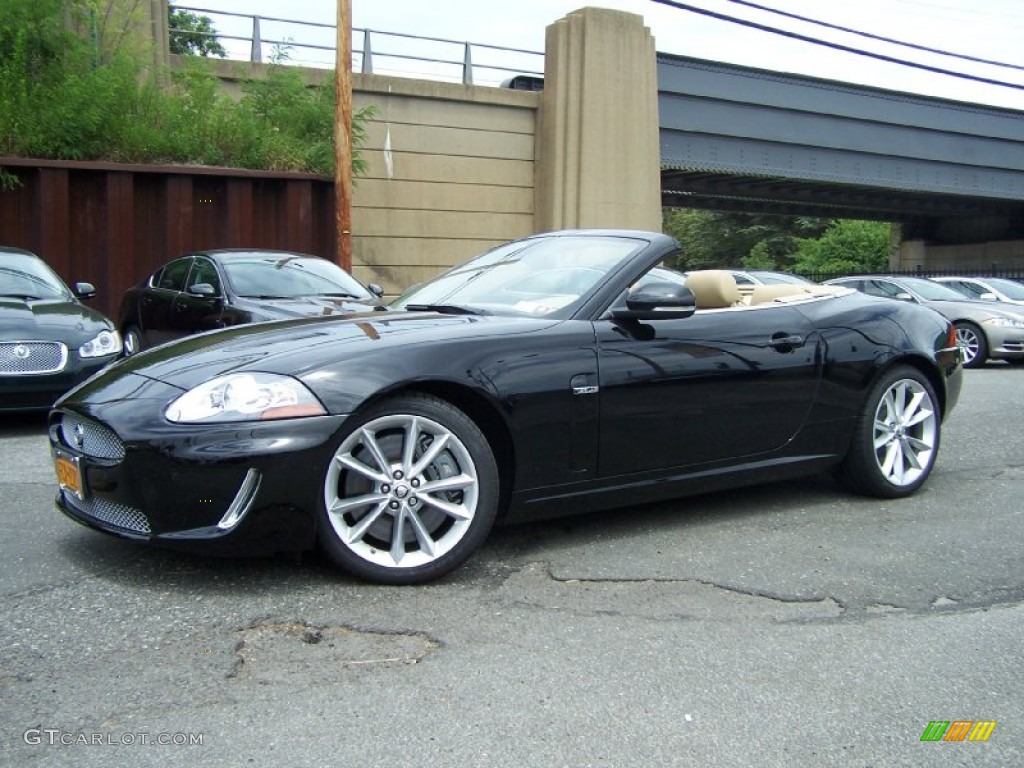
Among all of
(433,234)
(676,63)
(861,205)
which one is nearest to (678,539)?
(433,234)

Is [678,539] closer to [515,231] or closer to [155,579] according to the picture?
[155,579]

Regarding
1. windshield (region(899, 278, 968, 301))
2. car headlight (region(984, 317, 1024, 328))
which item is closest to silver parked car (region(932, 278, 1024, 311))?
windshield (region(899, 278, 968, 301))

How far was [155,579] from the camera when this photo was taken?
358 cm

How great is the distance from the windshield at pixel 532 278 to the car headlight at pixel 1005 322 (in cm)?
1108

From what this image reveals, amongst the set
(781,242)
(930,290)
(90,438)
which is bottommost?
(90,438)

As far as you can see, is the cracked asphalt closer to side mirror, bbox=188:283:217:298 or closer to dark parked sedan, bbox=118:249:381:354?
dark parked sedan, bbox=118:249:381:354

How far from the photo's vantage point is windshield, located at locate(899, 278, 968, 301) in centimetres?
1474

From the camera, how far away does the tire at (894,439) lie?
5.00 metres

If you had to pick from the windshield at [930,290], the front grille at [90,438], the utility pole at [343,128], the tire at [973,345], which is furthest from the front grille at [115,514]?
the windshield at [930,290]

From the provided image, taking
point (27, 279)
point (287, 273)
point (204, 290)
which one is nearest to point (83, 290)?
point (27, 279)

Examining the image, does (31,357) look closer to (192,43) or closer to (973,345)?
(973,345)

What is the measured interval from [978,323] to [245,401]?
1306 cm

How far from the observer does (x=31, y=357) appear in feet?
23.0

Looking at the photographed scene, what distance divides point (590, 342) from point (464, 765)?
79.9 inches
